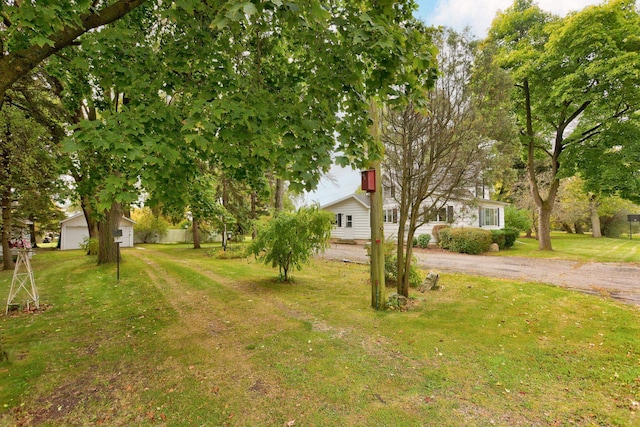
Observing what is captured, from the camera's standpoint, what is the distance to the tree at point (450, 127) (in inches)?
220

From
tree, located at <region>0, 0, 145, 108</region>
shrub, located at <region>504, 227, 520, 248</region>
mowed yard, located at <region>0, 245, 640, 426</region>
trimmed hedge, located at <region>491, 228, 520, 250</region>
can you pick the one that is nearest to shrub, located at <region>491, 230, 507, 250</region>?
trimmed hedge, located at <region>491, 228, 520, 250</region>

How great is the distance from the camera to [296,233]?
295 inches

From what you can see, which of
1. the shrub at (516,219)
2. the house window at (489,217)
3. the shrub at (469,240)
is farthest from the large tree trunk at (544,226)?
the shrub at (516,219)

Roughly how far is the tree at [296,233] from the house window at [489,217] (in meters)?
15.6

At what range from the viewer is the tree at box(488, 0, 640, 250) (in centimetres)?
1231

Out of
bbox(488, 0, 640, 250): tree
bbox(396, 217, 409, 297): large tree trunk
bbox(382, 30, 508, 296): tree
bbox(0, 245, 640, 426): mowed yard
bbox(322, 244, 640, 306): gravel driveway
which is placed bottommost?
bbox(0, 245, 640, 426): mowed yard

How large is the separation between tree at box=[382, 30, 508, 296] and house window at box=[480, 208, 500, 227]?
50.2ft

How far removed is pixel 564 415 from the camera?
266 cm

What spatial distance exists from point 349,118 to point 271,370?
134 inches

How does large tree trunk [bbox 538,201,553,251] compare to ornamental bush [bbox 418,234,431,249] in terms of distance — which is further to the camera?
ornamental bush [bbox 418,234,431,249]

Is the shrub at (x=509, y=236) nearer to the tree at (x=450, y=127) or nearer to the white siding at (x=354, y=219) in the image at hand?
the white siding at (x=354, y=219)

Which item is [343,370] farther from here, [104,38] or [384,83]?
[104,38]

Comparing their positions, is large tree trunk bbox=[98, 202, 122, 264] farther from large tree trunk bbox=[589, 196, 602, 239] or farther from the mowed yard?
large tree trunk bbox=[589, 196, 602, 239]

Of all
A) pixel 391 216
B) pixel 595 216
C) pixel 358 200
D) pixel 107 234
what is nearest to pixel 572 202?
pixel 595 216
